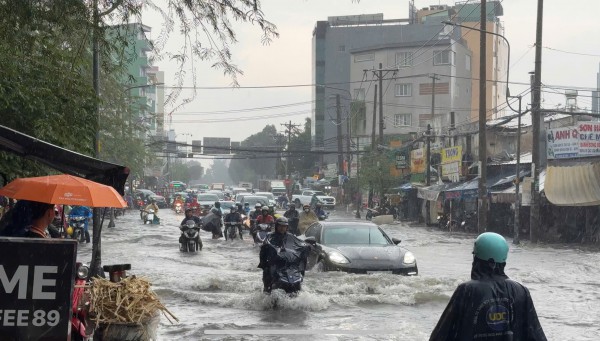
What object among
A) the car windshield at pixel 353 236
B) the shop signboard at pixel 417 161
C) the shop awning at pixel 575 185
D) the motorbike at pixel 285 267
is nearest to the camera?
the motorbike at pixel 285 267

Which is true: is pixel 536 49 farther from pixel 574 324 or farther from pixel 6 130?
pixel 6 130

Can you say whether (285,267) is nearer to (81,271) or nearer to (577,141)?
(81,271)

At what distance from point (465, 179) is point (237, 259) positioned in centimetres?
2689

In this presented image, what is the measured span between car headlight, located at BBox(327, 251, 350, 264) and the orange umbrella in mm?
9056

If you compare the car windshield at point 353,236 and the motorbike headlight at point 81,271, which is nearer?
the motorbike headlight at point 81,271

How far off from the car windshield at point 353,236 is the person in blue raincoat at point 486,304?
45.3 ft

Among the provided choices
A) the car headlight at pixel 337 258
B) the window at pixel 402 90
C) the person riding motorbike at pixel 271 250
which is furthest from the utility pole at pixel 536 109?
the window at pixel 402 90

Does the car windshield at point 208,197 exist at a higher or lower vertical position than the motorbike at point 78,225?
higher

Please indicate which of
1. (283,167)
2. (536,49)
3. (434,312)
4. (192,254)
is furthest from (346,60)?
(434,312)

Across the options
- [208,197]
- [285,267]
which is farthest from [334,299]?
[208,197]

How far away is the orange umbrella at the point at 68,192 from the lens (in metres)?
9.29

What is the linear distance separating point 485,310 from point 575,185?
32.6 meters

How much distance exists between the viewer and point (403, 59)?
308ft

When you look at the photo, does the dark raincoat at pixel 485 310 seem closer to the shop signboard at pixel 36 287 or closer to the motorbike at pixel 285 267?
the shop signboard at pixel 36 287
